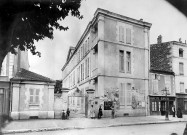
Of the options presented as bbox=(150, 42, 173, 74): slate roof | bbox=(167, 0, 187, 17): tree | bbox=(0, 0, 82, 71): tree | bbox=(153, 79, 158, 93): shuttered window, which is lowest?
bbox=(153, 79, 158, 93): shuttered window

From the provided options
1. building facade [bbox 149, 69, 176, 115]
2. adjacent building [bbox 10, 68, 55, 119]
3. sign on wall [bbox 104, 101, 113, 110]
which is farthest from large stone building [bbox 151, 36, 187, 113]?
adjacent building [bbox 10, 68, 55, 119]

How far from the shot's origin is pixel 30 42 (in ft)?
7.03

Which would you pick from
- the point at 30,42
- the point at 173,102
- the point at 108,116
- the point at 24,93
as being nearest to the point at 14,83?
the point at 24,93

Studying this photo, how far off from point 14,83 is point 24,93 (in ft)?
1.80

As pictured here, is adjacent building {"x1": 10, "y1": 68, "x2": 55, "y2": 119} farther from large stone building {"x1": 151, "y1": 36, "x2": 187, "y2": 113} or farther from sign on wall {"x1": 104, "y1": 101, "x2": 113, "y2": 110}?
large stone building {"x1": 151, "y1": 36, "x2": 187, "y2": 113}

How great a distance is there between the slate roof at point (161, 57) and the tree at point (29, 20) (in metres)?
11.8

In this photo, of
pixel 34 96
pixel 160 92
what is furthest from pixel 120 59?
pixel 160 92

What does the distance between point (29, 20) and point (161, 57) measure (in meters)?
13.5

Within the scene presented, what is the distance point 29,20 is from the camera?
78.4 inches

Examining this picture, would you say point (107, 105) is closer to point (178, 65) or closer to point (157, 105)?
point (157, 105)

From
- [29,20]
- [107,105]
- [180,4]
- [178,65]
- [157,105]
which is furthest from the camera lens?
[178,65]

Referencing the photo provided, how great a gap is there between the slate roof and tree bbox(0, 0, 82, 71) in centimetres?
1175

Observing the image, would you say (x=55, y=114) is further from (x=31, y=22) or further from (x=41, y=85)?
(x=31, y=22)

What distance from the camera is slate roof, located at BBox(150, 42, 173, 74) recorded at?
14.0m
